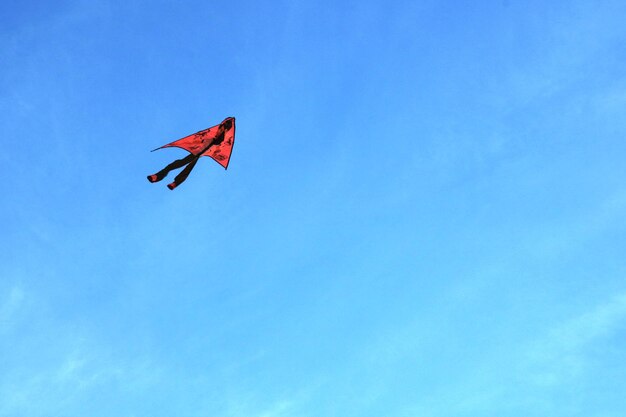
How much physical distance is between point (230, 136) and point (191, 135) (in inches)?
83.3

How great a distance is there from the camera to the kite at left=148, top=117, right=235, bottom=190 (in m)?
19.8

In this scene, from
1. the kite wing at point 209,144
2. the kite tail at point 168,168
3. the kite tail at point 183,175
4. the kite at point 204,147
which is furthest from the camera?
the kite wing at point 209,144

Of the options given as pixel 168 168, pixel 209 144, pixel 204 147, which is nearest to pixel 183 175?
pixel 168 168

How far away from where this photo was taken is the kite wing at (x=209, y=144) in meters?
20.8

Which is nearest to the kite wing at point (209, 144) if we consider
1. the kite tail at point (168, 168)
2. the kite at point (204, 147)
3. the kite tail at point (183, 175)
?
the kite at point (204, 147)

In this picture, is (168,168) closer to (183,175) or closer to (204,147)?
(183,175)

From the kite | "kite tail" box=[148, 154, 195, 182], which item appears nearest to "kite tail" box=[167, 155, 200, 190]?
the kite

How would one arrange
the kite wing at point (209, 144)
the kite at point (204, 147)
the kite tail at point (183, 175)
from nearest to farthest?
the kite at point (204, 147) < the kite tail at point (183, 175) < the kite wing at point (209, 144)

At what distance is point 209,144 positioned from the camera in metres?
21.6

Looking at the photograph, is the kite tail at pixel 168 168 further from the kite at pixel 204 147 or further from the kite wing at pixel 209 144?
the kite wing at pixel 209 144

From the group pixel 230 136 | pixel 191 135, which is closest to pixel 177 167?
pixel 191 135

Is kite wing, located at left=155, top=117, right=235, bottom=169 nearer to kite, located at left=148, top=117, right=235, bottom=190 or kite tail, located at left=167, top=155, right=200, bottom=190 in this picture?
kite, located at left=148, top=117, right=235, bottom=190

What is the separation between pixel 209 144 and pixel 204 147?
44 centimetres

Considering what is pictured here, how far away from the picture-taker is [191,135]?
20953 millimetres
